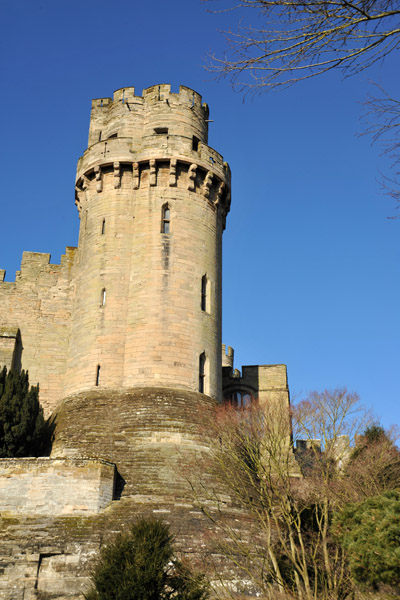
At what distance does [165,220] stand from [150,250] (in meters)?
1.67

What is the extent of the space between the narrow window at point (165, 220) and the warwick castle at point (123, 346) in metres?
0.05

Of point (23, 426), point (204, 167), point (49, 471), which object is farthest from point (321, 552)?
point (204, 167)

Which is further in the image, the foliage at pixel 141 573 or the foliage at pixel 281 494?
the foliage at pixel 281 494

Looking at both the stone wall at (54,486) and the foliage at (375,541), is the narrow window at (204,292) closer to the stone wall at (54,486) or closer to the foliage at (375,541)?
the stone wall at (54,486)

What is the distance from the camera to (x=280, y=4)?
6.94 m

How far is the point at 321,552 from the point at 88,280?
14.2 m

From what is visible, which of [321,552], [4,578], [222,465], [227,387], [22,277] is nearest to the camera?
[4,578]

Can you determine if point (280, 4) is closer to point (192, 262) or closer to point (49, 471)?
point (49, 471)

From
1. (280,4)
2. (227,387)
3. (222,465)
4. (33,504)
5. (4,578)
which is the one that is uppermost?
(227,387)

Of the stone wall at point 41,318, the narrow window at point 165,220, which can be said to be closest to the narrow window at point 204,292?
the narrow window at point 165,220

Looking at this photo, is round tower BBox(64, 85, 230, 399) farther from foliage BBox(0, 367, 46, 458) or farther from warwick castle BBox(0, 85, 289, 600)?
foliage BBox(0, 367, 46, 458)

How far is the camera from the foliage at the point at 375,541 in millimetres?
11359

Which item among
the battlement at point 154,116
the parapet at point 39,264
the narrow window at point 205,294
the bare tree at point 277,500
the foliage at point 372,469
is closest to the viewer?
the bare tree at point 277,500

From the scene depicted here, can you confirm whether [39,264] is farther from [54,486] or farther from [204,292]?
[54,486]
